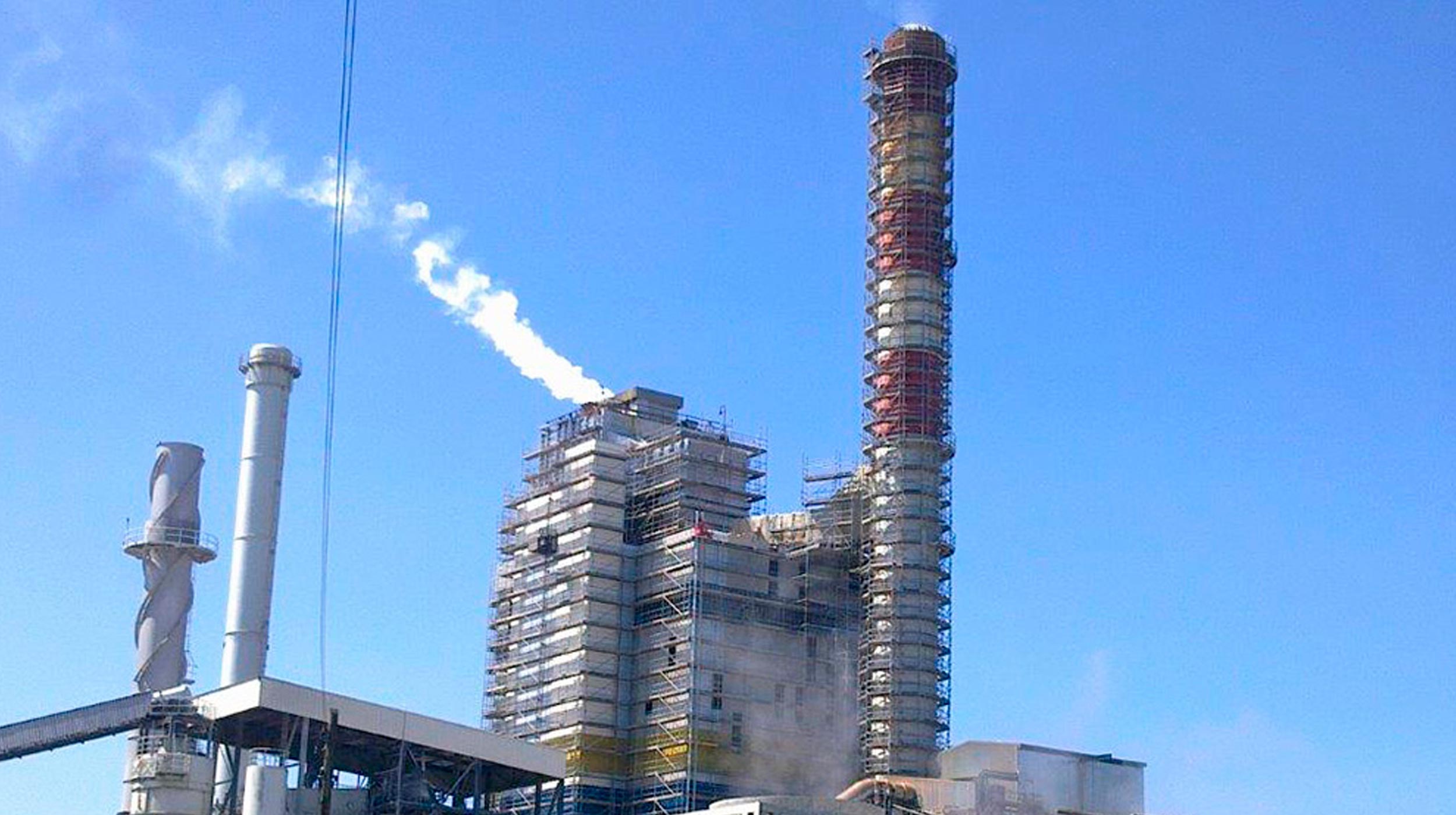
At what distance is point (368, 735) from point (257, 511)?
66.3 ft

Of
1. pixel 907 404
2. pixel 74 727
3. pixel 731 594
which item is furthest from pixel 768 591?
pixel 74 727

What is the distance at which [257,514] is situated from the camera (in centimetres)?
9900

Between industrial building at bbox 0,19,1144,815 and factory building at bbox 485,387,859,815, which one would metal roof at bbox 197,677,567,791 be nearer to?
industrial building at bbox 0,19,1144,815

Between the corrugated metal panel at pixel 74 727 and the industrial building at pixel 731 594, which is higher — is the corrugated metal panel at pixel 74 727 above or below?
below

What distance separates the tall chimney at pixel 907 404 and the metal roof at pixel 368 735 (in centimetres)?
1911

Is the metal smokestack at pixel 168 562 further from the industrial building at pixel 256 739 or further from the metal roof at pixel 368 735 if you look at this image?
the metal roof at pixel 368 735

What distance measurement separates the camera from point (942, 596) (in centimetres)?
10288

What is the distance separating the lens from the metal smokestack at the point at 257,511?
316 feet

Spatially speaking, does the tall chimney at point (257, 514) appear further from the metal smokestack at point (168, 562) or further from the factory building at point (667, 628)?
the factory building at point (667, 628)

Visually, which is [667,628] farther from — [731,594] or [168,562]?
[168,562]

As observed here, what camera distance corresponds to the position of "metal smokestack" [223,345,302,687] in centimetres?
9638

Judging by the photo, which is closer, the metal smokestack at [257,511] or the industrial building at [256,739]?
the industrial building at [256,739]

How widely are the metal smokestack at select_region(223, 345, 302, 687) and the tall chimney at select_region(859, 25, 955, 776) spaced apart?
28809 mm

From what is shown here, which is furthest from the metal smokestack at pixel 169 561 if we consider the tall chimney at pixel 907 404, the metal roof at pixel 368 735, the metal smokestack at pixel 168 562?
the tall chimney at pixel 907 404
